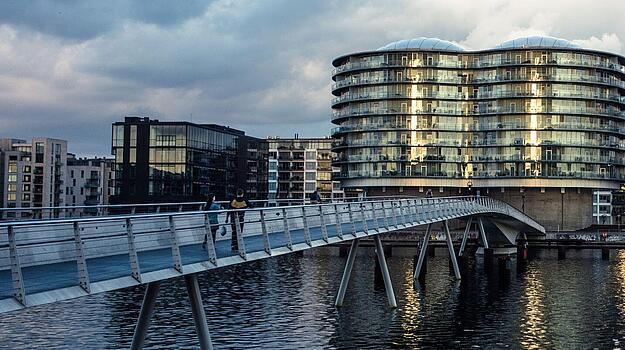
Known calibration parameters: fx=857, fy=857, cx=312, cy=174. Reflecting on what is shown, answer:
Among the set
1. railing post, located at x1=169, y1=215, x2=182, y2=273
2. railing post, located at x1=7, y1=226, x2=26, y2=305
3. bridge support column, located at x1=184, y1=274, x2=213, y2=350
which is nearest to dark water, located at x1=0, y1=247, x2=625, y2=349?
bridge support column, located at x1=184, y1=274, x2=213, y2=350

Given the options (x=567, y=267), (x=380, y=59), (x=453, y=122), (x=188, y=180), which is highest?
(x=380, y=59)

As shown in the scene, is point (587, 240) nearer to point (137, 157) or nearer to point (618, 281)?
point (618, 281)

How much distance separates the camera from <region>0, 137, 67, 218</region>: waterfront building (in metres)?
180

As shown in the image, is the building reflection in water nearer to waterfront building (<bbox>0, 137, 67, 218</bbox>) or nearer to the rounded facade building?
the rounded facade building

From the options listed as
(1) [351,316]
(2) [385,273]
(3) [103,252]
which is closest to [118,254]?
(3) [103,252]

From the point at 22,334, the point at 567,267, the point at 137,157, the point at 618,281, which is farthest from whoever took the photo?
the point at 137,157

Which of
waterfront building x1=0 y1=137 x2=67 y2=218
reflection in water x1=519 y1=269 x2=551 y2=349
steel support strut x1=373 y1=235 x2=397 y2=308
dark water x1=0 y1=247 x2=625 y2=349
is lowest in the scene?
reflection in water x1=519 y1=269 x2=551 y2=349

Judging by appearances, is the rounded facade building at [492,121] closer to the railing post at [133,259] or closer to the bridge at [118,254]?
the bridge at [118,254]

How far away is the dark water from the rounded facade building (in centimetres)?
6877

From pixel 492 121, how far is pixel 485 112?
6.15 ft

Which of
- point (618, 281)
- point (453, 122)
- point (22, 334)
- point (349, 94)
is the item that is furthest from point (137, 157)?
point (22, 334)

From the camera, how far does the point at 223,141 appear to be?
17400cm

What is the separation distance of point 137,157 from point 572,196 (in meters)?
76.4

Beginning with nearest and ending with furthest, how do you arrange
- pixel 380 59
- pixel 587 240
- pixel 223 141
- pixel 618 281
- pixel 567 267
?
1. pixel 618 281
2. pixel 567 267
3. pixel 587 240
4. pixel 380 59
5. pixel 223 141
